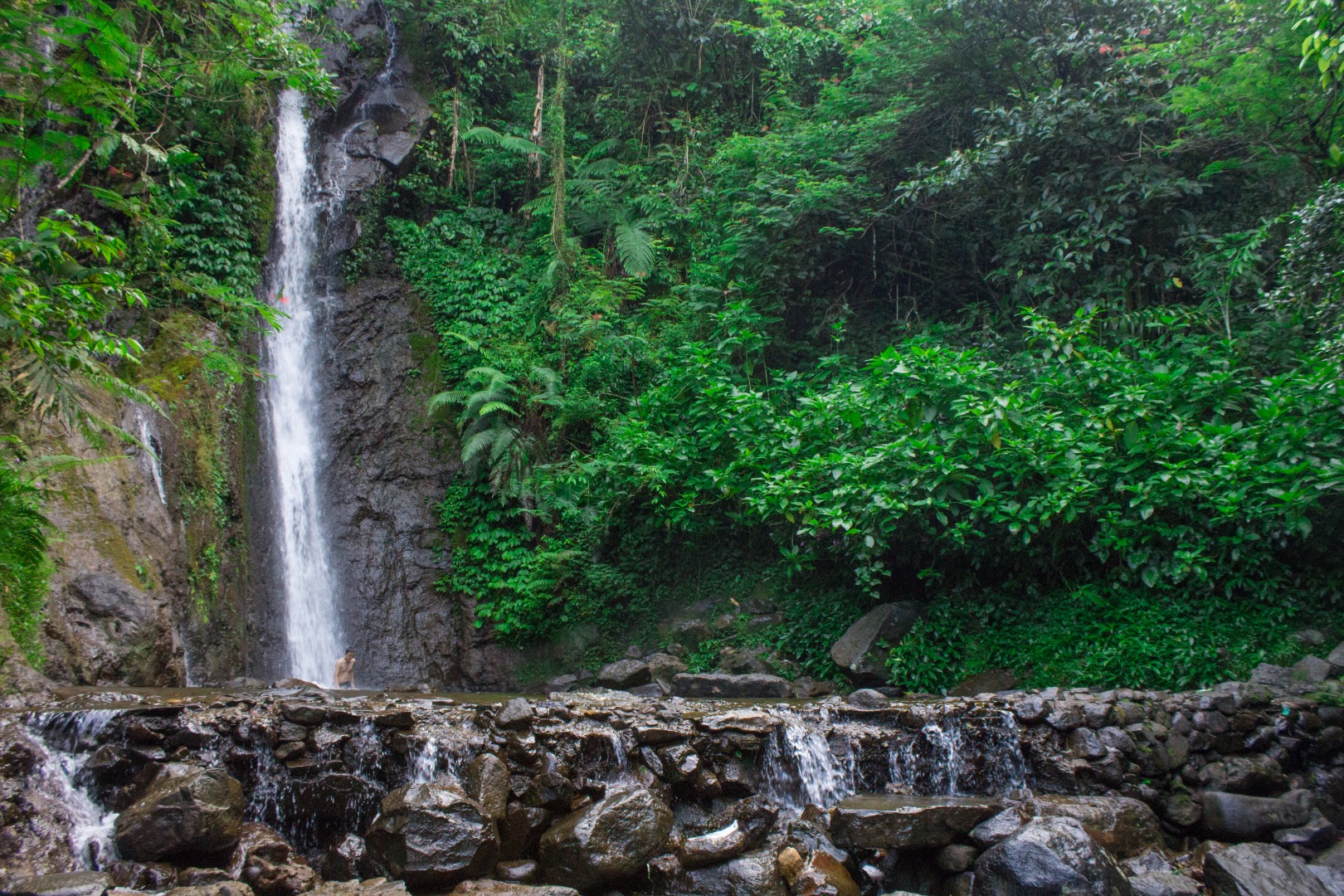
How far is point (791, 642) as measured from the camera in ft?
31.8

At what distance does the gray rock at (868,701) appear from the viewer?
660 cm

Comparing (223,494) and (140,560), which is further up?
(223,494)

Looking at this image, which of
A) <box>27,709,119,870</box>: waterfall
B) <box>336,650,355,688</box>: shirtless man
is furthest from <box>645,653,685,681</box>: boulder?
<box>27,709,119,870</box>: waterfall

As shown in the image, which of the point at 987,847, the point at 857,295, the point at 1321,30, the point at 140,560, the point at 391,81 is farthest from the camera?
the point at 391,81

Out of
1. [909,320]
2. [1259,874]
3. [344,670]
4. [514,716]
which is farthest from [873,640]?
[344,670]

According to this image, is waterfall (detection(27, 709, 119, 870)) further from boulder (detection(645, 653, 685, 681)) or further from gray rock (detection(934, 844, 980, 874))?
boulder (detection(645, 653, 685, 681))

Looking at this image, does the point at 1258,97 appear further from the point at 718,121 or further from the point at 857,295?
the point at 718,121

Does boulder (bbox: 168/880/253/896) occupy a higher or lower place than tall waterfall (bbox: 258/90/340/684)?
lower

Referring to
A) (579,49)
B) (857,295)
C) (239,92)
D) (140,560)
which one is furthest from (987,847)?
(579,49)

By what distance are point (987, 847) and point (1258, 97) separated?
347 inches

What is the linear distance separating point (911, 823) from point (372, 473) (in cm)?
1040

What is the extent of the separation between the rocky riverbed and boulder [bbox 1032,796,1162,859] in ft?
0.09

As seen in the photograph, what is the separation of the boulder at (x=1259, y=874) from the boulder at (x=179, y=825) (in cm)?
606

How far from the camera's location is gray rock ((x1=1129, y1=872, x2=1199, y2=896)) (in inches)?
177
